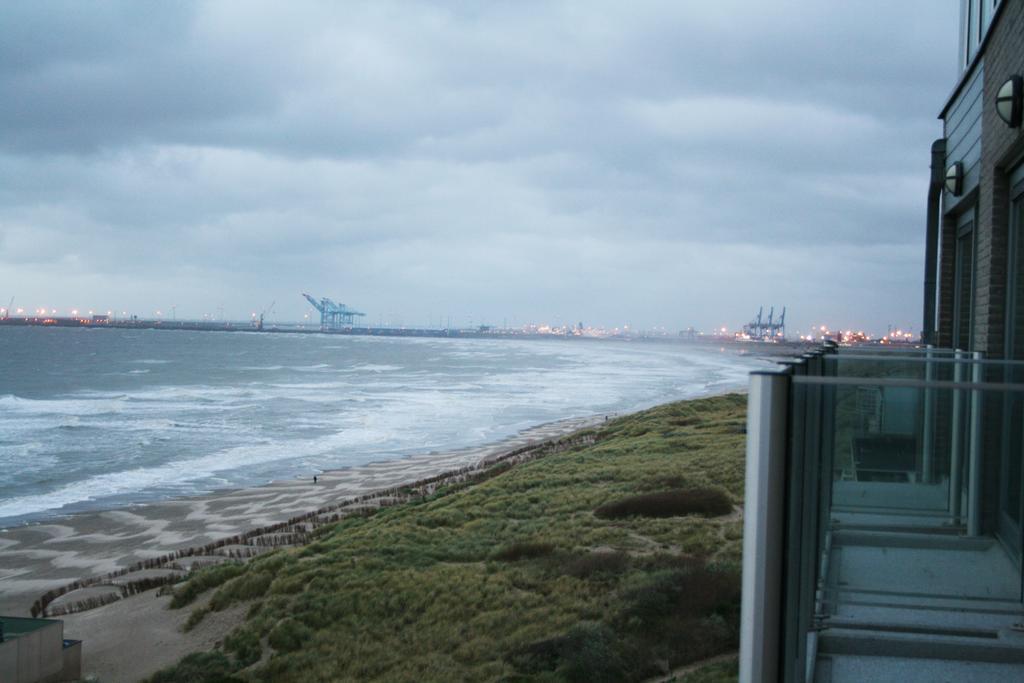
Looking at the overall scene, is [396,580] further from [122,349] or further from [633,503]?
[122,349]

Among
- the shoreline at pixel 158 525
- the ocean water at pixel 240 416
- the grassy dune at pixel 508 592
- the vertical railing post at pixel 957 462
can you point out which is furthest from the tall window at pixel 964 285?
the shoreline at pixel 158 525

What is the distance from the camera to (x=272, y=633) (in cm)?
1017

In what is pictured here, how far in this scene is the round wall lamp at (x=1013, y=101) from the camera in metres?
5.34

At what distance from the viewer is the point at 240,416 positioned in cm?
4138

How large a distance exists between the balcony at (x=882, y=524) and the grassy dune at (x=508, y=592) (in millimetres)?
4199

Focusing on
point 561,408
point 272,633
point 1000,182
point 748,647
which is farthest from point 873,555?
point 561,408

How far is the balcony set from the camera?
91.4 inches

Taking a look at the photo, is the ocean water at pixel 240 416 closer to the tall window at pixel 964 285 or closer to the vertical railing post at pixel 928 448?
the vertical railing post at pixel 928 448

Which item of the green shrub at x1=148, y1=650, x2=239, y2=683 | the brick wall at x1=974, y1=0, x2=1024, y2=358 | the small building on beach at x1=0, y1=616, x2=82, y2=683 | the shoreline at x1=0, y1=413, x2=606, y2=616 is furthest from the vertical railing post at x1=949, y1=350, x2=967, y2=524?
the shoreline at x1=0, y1=413, x2=606, y2=616

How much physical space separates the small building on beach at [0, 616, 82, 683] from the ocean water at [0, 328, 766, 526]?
8977mm

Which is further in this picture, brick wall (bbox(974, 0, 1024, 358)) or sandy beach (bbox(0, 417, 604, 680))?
sandy beach (bbox(0, 417, 604, 680))

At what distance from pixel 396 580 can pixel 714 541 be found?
163 inches

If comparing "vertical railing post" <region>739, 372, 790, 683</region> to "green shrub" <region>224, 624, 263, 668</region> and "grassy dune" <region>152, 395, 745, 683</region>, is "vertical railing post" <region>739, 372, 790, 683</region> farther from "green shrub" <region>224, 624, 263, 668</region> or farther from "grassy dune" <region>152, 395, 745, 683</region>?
"green shrub" <region>224, 624, 263, 668</region>

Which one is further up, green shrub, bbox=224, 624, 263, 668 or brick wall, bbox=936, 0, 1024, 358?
brick wall, bbox=936, 0, 1024, 358
